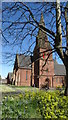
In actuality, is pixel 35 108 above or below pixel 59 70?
below

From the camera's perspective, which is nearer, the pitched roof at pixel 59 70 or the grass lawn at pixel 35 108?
the grass lawn at pixel 35 108

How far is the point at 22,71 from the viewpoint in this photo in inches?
1233

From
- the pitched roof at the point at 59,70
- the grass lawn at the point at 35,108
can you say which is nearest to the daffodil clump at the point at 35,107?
the grass lawn at the point at 35,108

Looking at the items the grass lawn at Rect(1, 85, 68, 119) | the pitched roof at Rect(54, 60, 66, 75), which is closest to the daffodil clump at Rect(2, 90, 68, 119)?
the grass lawn at Rect(1, 85, 68, 119)

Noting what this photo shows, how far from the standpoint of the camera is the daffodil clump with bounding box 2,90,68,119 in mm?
3725

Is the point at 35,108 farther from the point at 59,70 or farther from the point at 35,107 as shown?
the point at 59,70

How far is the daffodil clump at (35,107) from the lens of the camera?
372 cm

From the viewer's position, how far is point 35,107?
4.19m

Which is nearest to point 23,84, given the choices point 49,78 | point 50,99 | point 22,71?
point 22,71

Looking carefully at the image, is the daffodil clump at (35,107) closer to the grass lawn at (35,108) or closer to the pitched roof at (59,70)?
the grass lawn at (35,108)

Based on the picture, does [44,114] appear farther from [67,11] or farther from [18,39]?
[67,11]

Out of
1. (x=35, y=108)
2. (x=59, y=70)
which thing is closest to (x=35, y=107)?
(x=35, y=108)

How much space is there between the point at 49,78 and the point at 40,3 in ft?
84.7

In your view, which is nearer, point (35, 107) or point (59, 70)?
point (35, 107)
